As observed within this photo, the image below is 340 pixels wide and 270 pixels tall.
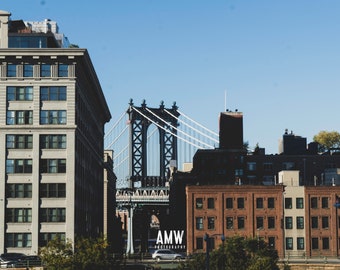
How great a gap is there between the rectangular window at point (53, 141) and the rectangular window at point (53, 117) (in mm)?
1540

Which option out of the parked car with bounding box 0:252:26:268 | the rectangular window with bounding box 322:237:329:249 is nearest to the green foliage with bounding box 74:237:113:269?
the parked car with bounding box 0:252:26:268

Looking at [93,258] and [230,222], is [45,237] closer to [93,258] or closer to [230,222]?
[93,258]

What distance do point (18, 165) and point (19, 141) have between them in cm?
263

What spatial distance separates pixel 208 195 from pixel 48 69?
1320 inches

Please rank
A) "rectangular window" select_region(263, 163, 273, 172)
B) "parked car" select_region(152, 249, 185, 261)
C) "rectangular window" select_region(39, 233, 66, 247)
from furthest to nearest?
"rectangular window" select_region(263, 163, 273, 172) → "parked car" select_region(152, 249, 185, 261) → "rectangular window" select_region(39, 233, 66, 247)

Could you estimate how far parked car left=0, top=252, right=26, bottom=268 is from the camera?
77.8 m

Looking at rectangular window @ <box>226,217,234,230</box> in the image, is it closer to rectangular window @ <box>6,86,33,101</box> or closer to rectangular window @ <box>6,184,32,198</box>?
rectangular window @ <box>6,184,32,198</box>

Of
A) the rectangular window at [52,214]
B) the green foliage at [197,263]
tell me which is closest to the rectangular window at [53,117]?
the rectangular window at [52,214]

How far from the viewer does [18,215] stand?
86.4 m

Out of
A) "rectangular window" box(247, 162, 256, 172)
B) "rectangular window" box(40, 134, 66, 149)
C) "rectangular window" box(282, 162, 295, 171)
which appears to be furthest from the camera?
"rectangular window" box(282, 162, 295, 171)

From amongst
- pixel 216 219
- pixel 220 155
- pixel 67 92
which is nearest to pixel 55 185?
pixel 67 92

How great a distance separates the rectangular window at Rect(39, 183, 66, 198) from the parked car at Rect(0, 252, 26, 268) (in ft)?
22.7

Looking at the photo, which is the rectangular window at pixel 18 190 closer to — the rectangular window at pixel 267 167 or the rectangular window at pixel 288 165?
the rectangular window at pixel 267 167

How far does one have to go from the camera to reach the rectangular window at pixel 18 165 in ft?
287
